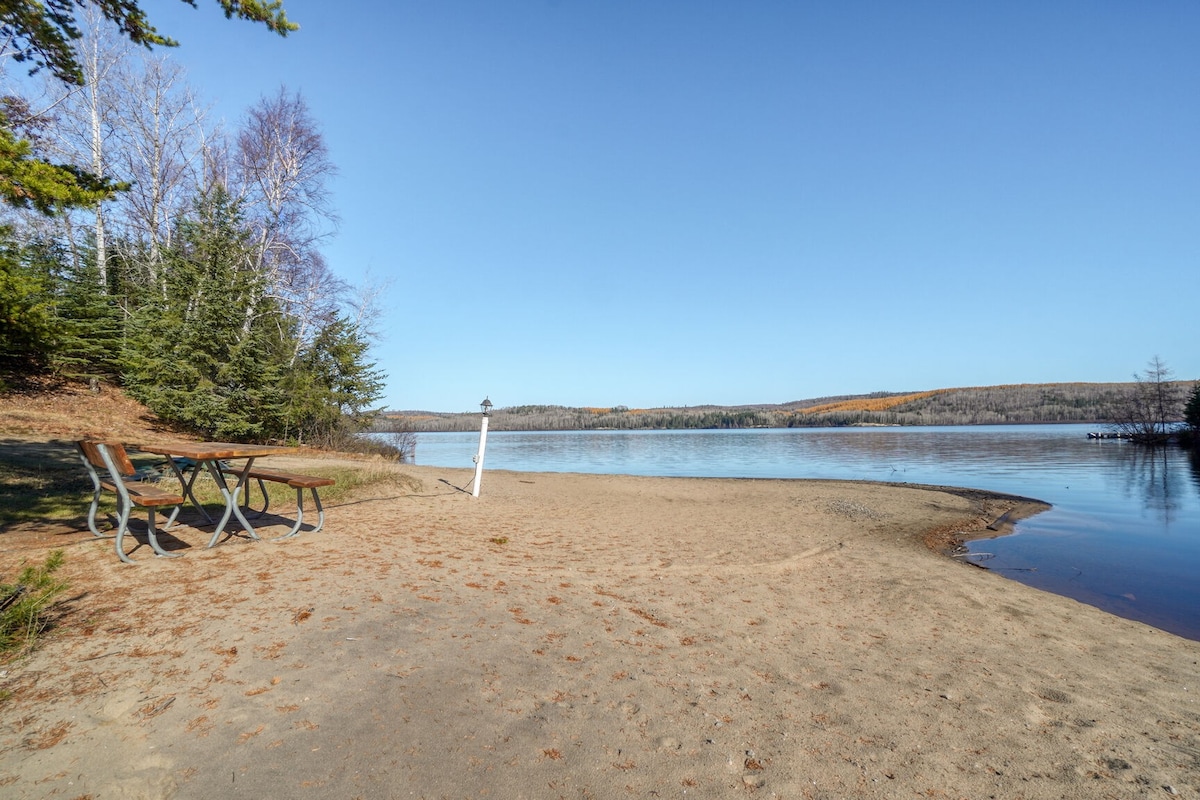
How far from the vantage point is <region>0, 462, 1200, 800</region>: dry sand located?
95.7 inches

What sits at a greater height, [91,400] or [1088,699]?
[91,400]

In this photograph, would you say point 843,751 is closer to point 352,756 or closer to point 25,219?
point 352,756

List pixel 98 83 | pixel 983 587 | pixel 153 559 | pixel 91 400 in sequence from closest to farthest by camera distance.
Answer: pixel 153 559, pixel 983 587, pixel 91 400, pixel 98 83

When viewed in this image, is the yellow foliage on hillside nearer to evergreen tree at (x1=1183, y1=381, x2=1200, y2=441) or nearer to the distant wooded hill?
the distant wooded hill

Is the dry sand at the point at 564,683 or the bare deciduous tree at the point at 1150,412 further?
the bare deciduous tree at the point at 1150,412

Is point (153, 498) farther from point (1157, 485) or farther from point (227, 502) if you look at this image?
point (1157, 485)

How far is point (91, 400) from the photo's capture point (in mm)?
15773

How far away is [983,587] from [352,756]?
6.90 m

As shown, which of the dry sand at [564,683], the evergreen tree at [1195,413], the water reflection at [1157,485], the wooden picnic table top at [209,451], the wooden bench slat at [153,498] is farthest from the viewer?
the evergreen tree at [1195,413]

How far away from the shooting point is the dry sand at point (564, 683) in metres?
2.43

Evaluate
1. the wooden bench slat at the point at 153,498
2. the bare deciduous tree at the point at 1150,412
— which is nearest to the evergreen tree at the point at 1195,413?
the bare deciduous tree at the point at 1150,412

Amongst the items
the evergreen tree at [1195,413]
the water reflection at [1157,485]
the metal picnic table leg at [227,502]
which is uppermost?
the evergreen tree at [1195,413]

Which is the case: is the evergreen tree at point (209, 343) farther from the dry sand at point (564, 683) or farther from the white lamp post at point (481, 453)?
the dry sand at point (564, 683)

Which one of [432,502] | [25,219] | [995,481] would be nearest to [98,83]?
[25,219]
